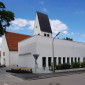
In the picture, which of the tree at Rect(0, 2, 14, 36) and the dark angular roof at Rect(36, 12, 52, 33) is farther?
the dark angular roof at Rect(36, 12, 52, 33)

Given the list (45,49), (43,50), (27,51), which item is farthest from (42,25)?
(43,50)

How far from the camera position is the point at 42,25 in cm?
3400

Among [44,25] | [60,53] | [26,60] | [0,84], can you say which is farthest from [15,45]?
[0,84]

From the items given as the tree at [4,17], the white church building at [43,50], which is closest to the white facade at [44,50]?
the white church building at [43,50]

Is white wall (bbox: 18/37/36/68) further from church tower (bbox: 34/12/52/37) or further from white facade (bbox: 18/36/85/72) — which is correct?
church tower (bbox: 34/12/52/37)

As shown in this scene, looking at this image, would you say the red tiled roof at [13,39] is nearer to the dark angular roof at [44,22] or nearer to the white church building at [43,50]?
the white church building at [43,50]

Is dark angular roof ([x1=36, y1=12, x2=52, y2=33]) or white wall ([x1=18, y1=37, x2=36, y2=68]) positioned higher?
dark angular roof ([x1=36, y1=12, x2=52, y2=33])

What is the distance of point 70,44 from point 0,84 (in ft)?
72.3

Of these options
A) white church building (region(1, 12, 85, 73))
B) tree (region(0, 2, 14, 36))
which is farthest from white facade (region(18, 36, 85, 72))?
tree (region(0, 2, 14, 36))

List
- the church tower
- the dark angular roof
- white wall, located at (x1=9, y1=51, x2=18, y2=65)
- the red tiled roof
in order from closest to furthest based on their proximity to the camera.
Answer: the church tower, the dark angular roof, white wall, located at (x1=9, y1=51, x2=18, y2=65), the red tiled roof

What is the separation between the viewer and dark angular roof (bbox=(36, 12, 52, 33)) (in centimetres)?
3398

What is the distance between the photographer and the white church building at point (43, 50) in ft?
79.4

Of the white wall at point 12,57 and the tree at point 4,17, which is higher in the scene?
the tree at point 4,17

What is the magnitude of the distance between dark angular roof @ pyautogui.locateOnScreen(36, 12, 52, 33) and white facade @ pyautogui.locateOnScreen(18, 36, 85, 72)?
24.6ft
